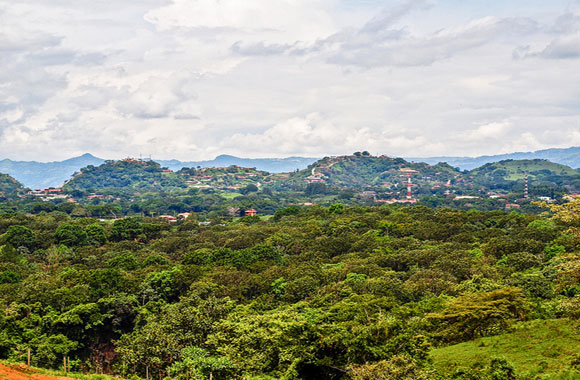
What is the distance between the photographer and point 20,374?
16281 mm

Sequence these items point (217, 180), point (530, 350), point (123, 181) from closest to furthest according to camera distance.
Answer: point (530, 350) < point (217, 180) < point (123, 181)

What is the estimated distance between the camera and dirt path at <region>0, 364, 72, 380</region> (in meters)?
15.6

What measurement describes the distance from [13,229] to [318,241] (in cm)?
3342

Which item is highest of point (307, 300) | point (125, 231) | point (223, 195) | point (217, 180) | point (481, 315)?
point (217, 180)

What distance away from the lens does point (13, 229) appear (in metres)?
51.7

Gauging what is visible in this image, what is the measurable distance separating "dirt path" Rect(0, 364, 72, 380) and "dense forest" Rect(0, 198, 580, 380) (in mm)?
3347

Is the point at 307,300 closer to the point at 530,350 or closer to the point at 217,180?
the point at 530,350

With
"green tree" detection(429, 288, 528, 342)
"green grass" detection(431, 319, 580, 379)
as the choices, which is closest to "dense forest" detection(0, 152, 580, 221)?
"green tree" detection(429, 288, 528, 342)

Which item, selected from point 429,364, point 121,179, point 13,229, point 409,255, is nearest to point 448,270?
A: point 409,255

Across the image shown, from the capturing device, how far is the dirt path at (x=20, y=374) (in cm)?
1564

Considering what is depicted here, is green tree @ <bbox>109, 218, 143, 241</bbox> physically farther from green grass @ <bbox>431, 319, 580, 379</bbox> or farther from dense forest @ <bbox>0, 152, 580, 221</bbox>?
green grass @ <bbox>431, 319, 580, 379</bbox>

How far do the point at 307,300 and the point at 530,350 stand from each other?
12922mm

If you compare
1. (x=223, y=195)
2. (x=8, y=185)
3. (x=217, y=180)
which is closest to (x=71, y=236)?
(x=223, y=195)

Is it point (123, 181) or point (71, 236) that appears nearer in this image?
point (71, 236)
